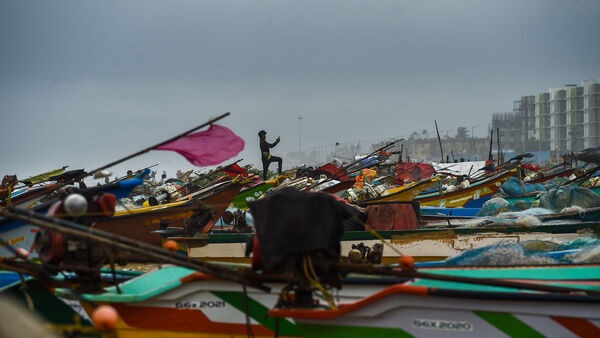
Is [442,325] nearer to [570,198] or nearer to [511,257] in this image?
[511,257]

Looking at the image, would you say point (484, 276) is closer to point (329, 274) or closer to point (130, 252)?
point (329, 274)

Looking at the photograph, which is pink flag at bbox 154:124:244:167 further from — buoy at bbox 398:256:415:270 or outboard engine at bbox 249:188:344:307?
buoy at bbox 398:256:415:270

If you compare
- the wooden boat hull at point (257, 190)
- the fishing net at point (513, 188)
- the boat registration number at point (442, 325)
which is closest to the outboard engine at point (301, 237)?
the boat registration number at point (442, 325)

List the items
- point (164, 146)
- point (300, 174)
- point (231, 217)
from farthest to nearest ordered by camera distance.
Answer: point (300, 174) < point (231, 217) < point (164, 146)

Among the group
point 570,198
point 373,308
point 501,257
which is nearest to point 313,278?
point 373,308

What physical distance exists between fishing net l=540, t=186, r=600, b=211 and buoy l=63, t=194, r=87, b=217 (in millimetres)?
11219

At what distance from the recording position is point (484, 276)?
21.9 ft

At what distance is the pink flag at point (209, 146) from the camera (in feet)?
20.3

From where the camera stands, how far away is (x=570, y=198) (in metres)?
15.3

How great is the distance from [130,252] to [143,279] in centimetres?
169

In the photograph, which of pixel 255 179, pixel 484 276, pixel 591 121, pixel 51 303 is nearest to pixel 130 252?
pixel 51 303

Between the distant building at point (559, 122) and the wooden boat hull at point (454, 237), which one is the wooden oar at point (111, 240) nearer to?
the wooden boat hull at point (454, 237)

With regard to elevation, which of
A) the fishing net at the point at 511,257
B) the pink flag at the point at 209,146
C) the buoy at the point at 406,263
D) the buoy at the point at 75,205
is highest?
the pink flag at the point at 209,146

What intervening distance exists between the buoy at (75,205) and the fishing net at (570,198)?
11.2m
